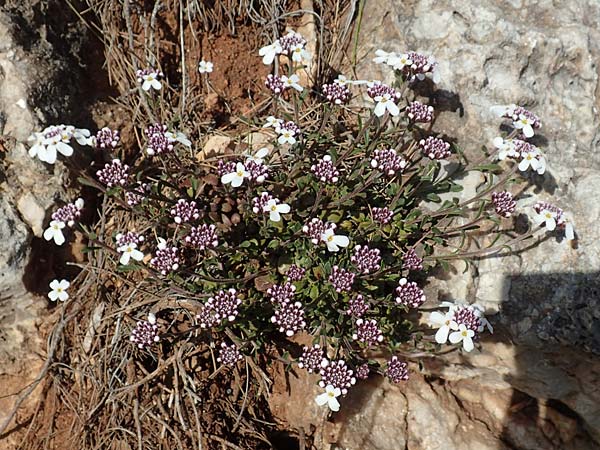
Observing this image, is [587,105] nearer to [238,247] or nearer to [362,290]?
[362,290]

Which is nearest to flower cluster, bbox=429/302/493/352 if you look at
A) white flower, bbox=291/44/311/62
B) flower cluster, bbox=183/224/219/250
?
flower cluster, bbox=183/224/219/250

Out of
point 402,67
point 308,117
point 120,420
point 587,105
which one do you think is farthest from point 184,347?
point 587,105

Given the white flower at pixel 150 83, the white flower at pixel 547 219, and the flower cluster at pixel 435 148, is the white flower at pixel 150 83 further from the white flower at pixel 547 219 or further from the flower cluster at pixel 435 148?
the white flower at pixel 547 219

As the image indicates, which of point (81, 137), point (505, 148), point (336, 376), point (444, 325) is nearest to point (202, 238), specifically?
point (81, 137)

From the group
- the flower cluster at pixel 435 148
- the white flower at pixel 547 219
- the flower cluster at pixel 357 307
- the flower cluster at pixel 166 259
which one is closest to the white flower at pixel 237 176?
the flower cluster at pixel 166 259

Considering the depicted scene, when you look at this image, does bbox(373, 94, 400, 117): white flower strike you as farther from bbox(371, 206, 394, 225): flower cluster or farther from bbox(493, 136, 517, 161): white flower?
bbox(493, 136, 517, 161): white flower

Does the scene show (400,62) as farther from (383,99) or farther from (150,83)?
(150,83)
